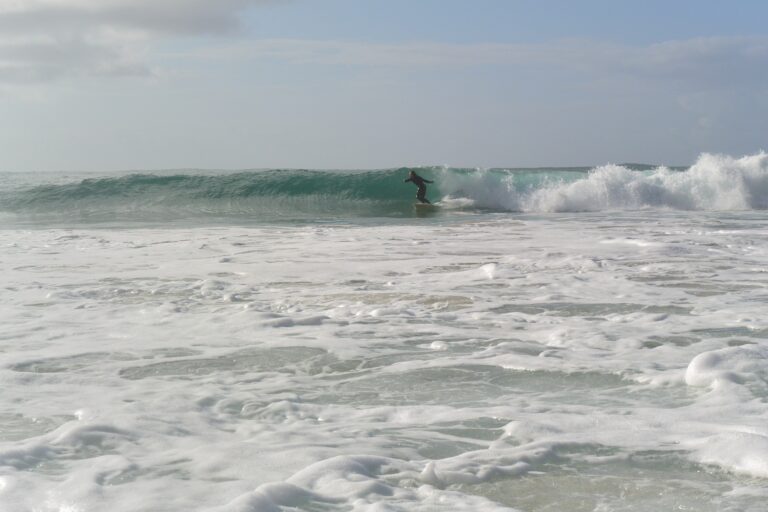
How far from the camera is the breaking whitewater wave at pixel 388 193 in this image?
24344mm

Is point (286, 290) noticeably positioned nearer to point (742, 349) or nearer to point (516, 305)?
point (516, 305)

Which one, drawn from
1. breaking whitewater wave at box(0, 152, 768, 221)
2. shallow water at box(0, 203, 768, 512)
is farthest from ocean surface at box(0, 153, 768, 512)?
breaking whitewater wave at box(0, 152, 768, 221)

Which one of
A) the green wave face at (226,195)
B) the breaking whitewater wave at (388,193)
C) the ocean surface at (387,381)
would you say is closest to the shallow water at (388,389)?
the ocean surface at (387,381)

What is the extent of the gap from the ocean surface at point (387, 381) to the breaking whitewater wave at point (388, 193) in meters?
14.8

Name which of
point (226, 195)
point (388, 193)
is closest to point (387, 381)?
point (388, 193)

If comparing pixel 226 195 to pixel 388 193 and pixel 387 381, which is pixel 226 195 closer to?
pixel 388 193

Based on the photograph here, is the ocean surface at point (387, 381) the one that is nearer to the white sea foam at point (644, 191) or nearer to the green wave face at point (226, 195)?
the white sea foam at point (644, 191)

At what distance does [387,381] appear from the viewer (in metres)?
4.16

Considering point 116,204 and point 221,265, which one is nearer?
point 221,265

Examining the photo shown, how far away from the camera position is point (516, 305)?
245 inches

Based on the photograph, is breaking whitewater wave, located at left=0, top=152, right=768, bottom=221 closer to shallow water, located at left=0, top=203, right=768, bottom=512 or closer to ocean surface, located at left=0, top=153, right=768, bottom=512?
ocean surface, located at left=0, top=153, right=768, bottom=512

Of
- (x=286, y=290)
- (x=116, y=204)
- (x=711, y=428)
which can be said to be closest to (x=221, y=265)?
(x=286, y=290)

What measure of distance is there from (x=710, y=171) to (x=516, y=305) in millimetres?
21153

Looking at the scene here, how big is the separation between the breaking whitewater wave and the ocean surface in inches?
584
